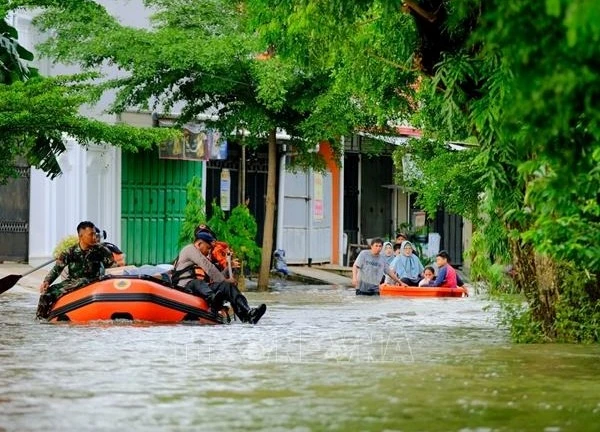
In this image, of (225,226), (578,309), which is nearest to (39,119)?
(225,226)

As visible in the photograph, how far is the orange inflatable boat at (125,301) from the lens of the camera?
61.6 ft

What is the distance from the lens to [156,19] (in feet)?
92.3

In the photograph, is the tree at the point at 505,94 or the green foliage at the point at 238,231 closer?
the tree at the point at 505,94

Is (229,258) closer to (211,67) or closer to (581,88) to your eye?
(211,67)

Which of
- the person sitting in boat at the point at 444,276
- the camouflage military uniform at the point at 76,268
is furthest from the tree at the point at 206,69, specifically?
the camouflage military uniform at the point at 76,268

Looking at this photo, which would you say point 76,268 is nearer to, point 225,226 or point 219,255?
point 219,255

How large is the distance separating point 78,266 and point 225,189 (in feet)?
42.3

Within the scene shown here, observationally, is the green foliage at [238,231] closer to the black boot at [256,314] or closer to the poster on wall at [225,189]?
the poster on wall at [225,189]

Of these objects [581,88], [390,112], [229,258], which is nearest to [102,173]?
[229,258]

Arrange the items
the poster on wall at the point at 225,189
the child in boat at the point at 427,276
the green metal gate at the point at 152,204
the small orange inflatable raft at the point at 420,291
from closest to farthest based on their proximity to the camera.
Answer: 1. the small orange inflatable raft at the point at 420,291
2. the child in boat at the point at 427,276
3. the green metal gate at the point at 152,204
4. the poster on wall at the point at 225,189

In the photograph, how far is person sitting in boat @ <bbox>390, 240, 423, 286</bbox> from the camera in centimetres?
2955

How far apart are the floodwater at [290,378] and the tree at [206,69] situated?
7.39m

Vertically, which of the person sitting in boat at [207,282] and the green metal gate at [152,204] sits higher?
the green metal gate at [152,204]

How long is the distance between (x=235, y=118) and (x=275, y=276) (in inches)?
223
